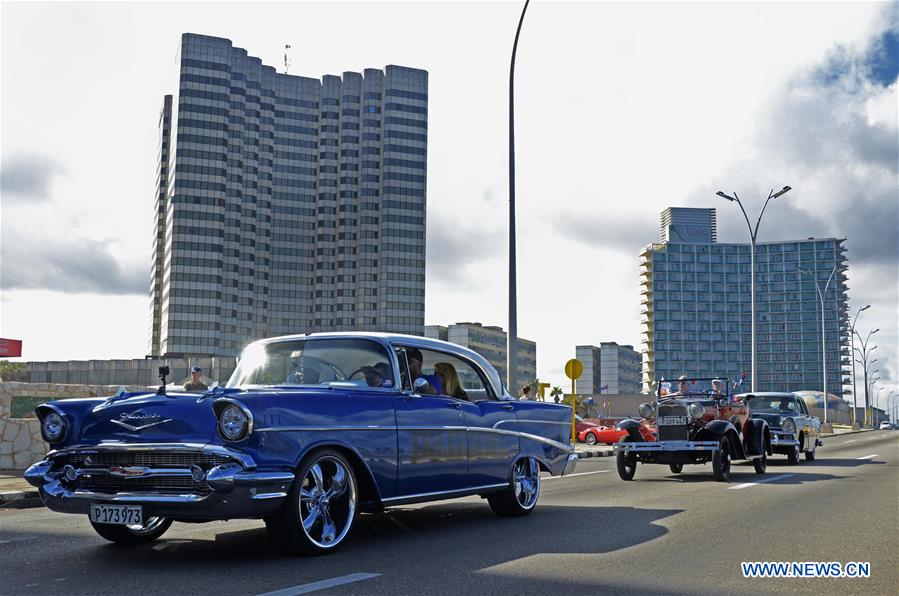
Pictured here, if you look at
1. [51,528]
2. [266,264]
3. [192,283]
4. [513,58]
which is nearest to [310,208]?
[266,264]

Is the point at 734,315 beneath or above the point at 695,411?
above

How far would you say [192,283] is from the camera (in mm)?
137375

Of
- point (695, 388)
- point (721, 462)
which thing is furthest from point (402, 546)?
point (695, 388)

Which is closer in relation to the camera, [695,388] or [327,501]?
[327,501]

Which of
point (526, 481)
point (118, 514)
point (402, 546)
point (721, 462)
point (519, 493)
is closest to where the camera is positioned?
point (118, 514)

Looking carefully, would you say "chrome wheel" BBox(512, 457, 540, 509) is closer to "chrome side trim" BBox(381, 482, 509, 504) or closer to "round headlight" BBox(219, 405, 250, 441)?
"chrome side trim" BBox(381, 482, 509, 504)

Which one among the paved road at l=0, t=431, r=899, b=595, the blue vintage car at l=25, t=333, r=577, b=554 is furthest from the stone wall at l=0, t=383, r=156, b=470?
the blue vintage car at l=25, t=333, r=577, b=554

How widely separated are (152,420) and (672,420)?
11.2 metres

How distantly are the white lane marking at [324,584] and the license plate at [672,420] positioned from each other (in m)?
10.7

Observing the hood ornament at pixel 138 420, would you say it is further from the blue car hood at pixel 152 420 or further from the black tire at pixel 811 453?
the black tire at pixel 811 453

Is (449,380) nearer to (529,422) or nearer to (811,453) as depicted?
(529,422)

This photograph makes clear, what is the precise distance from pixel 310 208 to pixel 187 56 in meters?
31.3

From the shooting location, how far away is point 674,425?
620 inches

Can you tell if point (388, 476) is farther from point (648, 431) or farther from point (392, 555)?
point (648, 431)
